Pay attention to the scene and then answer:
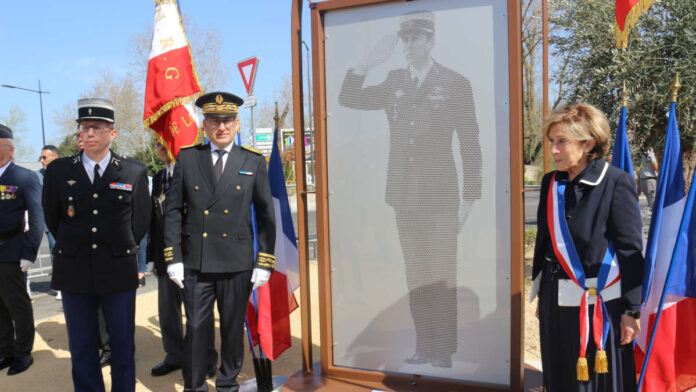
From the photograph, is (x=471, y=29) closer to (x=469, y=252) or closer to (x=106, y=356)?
(x=469, y=252)

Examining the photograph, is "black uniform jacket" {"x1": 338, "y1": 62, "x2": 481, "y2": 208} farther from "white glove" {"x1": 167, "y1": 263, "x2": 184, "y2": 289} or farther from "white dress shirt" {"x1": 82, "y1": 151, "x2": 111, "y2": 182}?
"white dress shirt" {"x1": 82, "y1": 151, "x2": 111, "y2": 182}

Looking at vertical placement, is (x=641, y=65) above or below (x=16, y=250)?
above

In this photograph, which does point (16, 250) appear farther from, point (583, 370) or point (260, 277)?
point (583, 370)

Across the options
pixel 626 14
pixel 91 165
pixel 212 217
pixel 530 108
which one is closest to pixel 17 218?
pixel 91 165

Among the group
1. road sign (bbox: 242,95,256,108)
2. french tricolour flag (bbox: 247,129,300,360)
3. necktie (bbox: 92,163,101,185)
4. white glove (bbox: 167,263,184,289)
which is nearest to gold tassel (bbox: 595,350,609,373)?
french tricolour flag (bbox: 247,129,300,360)

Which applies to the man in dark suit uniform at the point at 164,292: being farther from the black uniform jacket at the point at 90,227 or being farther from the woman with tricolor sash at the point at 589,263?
the woman with tricolor sash at the point at 589,263

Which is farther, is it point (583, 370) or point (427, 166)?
point (427, 166)

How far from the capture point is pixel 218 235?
3.10 metres

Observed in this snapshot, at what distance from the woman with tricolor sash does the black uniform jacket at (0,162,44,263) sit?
407cm

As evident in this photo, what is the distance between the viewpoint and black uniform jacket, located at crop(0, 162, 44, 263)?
4.13 metres

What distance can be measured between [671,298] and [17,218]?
4850 millimetres

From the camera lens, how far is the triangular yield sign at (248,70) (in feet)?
21.3

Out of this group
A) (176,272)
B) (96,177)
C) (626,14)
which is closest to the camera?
(626,14)

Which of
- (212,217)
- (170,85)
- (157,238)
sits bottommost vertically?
(157,238)
